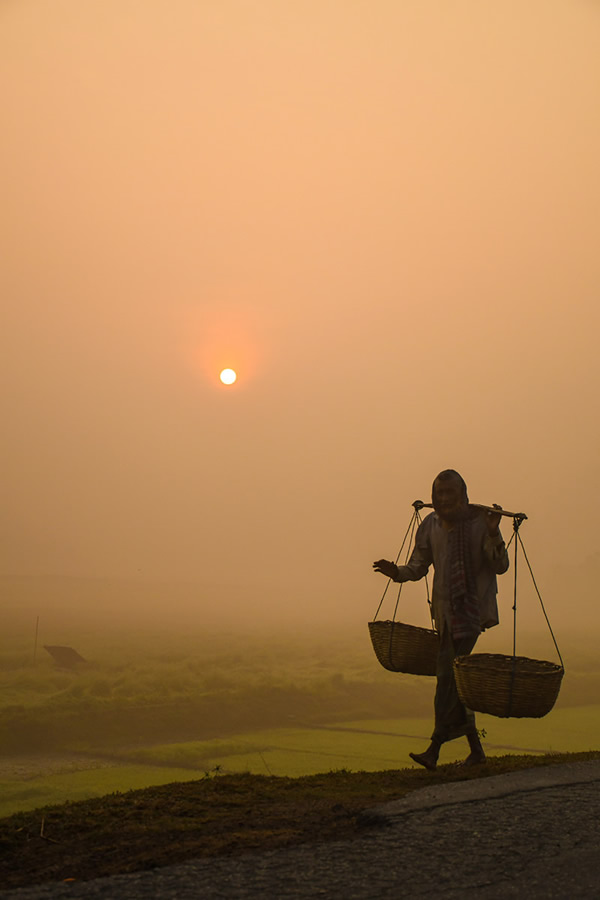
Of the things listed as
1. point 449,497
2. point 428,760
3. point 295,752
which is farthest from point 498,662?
point 295,752

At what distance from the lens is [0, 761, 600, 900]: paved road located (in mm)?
3516

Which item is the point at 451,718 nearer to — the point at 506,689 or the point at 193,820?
the point at 506,689

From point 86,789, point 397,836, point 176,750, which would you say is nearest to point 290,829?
point 397,836

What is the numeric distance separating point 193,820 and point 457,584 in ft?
9.14

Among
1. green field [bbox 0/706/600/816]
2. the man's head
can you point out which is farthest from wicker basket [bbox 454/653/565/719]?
green field [bbox 0/706/600/816]

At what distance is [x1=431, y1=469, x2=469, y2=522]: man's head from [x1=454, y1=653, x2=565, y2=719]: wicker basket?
1.37 m

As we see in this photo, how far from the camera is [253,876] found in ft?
→ 12.1

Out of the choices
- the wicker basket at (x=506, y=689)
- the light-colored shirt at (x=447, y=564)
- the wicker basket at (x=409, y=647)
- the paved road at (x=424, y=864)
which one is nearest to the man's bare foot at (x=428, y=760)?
the wicker basket at (x=409, y=647)

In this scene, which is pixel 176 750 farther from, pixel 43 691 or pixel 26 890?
pixel 26 890

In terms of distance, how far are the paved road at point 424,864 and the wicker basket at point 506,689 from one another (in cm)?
73

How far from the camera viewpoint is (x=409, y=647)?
6.90 meters

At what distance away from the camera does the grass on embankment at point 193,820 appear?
13.5 ft

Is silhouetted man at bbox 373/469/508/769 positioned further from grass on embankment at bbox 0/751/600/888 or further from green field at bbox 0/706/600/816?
green field at bbox 0/706/600/816

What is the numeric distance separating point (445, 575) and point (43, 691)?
38092 mm
